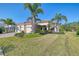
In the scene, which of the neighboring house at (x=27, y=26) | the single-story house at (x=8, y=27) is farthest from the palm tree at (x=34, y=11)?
the single-story house at (x=8, y=27)

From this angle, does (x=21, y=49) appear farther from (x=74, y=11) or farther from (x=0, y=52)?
(x=74, y=11)

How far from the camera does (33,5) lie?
562 cm

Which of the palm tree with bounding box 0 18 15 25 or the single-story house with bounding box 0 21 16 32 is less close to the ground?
the palm tree with bounding box 0 18 15 25

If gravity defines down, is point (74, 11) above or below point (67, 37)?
above

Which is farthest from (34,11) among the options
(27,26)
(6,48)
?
(6,48)

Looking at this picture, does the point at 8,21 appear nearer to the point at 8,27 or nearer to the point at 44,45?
the point at 8,27

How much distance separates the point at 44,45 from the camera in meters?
5.68

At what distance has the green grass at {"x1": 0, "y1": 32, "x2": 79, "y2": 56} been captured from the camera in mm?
5656

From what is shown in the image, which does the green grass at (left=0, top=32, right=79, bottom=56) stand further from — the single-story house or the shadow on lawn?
the single-story house

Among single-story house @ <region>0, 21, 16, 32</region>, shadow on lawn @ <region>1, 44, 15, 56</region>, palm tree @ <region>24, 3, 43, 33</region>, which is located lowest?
shadow on lawn @ <region>1, 44, 15, 56</region>

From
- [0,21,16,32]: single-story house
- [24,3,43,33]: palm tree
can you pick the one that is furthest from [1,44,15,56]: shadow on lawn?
[24,3,43,33]: palm tree

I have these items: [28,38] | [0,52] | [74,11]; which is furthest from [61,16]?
[0,52]

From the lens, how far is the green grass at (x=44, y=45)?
566 centimetres

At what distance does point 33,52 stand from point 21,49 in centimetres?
17
